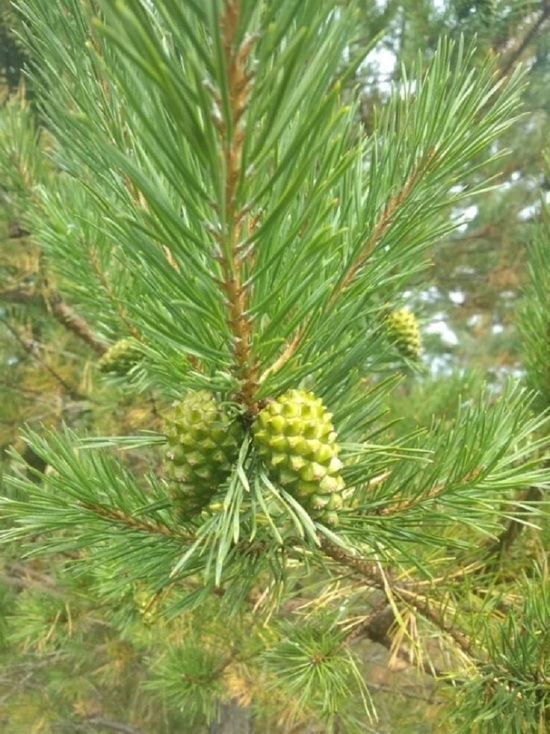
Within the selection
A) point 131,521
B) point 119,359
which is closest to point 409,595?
point 131,521

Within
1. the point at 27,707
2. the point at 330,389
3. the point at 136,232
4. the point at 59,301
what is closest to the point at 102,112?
the point at 136,232

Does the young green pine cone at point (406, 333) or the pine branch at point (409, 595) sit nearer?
the pine branch at point (409, 595)

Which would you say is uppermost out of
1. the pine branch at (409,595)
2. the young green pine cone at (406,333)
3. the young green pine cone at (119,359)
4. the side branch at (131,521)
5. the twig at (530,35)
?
the twig at (530,35)

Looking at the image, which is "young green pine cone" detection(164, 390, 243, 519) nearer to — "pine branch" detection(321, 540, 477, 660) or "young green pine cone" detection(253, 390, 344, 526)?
"young green pine cone" detection(253, 390, 344, 526)

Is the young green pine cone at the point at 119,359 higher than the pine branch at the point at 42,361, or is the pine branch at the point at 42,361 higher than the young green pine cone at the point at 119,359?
the young green pine cone at the point at 119,359

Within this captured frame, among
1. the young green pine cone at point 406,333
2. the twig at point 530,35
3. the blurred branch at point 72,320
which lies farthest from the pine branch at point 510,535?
the twig at point 530,35

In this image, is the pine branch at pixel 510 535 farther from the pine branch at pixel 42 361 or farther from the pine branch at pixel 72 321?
the pine branch at pixel 42 361

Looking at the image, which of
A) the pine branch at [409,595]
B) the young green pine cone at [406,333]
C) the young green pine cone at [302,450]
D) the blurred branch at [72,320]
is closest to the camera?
the young green pine cone at [302,450]
